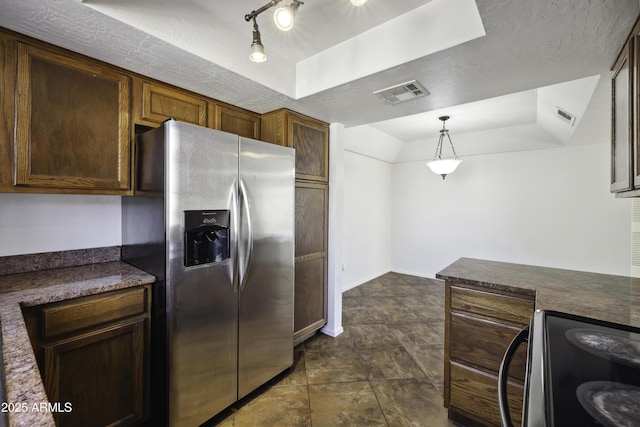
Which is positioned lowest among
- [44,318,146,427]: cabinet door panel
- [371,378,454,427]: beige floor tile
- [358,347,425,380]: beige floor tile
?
[371,378,454,427]: beige floor tile

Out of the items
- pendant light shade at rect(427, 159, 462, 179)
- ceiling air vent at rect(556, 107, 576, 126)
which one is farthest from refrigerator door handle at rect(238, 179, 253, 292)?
ceiling air vent at rect(556, 107, 576, 126)

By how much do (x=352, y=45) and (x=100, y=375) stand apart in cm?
245

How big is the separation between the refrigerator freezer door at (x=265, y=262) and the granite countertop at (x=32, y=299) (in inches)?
24.1

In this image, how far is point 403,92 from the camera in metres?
2.01

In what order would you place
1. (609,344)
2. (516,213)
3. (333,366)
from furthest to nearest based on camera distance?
(516,213) < (333,366) < (609,344)

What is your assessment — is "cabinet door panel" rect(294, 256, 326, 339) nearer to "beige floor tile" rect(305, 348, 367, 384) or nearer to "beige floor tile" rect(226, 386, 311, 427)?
"beige floor tile" rect(305, 348, 367, 384)

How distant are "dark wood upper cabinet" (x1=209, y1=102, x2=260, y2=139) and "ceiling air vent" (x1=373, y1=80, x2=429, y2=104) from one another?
1158mm

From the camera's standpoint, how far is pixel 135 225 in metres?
1.82

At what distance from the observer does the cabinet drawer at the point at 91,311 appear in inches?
50.0

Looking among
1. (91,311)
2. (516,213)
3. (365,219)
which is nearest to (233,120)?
(91,311)

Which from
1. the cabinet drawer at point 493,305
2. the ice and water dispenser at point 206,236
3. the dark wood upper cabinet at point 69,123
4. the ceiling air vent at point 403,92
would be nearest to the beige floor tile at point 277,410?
the ice and water dispenser at point 206,236

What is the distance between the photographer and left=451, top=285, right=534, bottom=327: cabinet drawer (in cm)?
151

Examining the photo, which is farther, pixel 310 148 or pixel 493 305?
pixel 310 148

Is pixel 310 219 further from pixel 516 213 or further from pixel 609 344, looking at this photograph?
pixel 516 213
